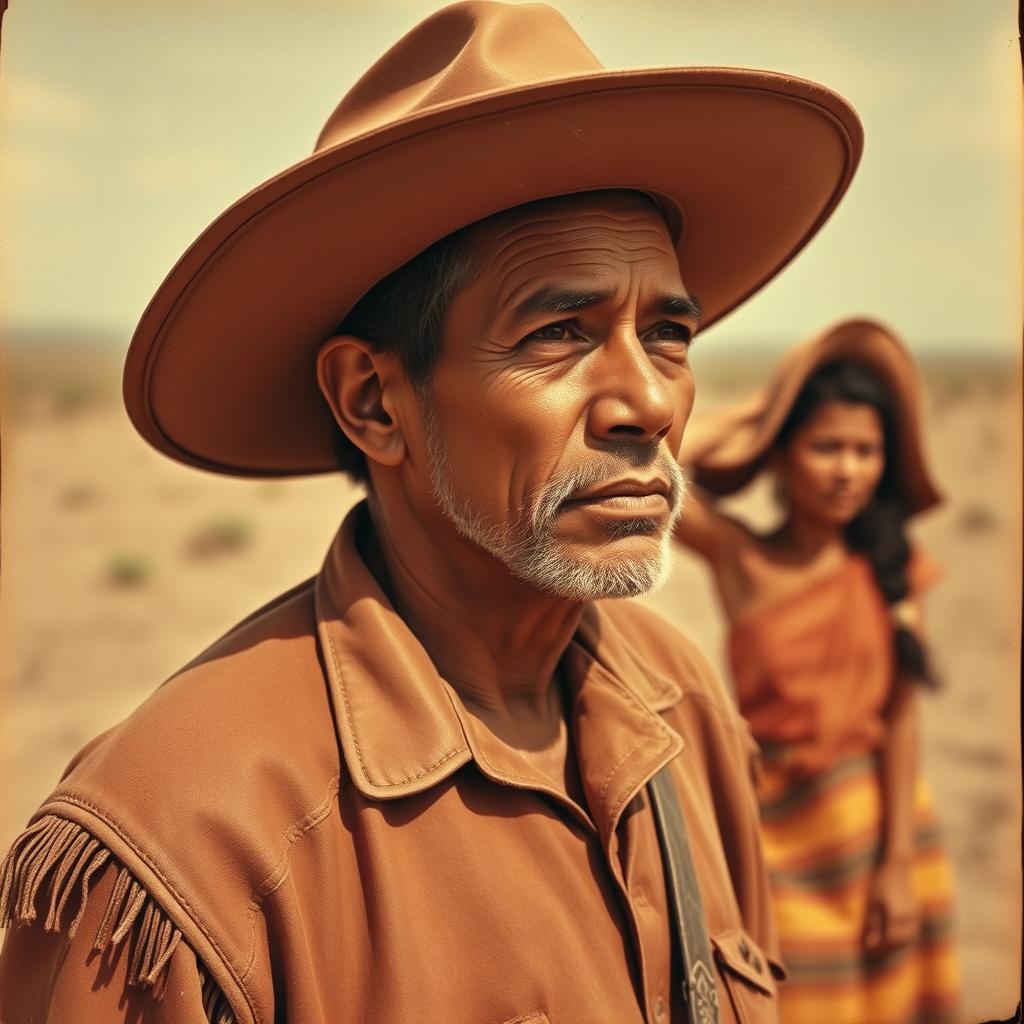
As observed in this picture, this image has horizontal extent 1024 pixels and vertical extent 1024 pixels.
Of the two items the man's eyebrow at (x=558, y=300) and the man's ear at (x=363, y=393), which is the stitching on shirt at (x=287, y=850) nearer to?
the man's ear at (x=363, y=393)

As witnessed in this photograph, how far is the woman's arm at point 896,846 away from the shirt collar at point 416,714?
2981 millimetres

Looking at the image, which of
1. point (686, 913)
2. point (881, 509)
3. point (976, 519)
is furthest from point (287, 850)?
point (976, 519)

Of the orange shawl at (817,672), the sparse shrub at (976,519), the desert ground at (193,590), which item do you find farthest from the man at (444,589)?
the sparse shrub at (976,519)

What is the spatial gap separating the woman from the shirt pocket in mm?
2537

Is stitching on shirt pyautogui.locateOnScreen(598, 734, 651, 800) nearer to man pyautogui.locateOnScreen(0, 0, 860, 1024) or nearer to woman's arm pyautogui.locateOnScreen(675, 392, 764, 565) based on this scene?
man pyautogui.locateOnScreen(0, 0, 860, 1024)

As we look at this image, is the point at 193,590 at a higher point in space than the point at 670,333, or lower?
higher

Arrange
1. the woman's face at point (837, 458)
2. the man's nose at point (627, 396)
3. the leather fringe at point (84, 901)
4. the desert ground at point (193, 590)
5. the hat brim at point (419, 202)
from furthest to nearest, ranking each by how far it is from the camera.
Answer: the desert ground at point (193, 590) → the woman's face at point (837, 458) → the man's nose at point (627, 396) → the hat brim at point (419, 202) → the leather fringe at point (84, 901)

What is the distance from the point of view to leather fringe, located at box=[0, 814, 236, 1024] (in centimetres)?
162

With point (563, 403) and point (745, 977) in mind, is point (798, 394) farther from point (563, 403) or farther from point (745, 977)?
point (563, 403)

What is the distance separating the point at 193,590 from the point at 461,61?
10.5 metres

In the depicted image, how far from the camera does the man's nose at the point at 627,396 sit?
190cm

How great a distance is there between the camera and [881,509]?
5262mm

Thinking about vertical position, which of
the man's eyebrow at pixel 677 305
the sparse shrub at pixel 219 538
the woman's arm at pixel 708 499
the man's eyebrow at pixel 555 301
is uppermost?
the sparse shrub at pixel 219 538

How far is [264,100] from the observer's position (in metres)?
10.4
